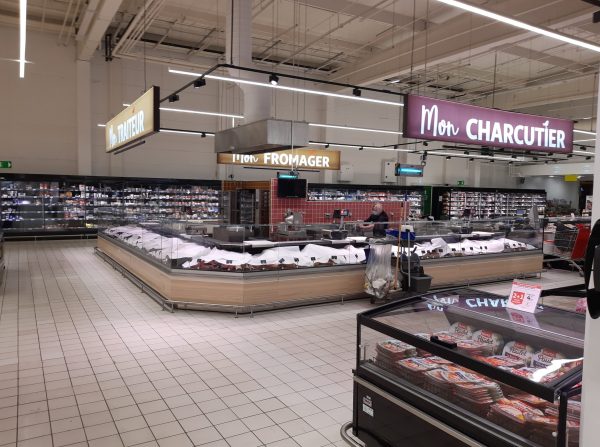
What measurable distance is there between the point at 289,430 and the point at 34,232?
1424cm

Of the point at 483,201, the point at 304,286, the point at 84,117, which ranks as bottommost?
the point at 304,286

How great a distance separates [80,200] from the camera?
50.2ft

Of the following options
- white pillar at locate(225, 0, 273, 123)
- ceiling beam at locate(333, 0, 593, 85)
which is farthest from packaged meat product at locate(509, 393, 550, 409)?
white pillar at locate(225, 0, 273, 123)

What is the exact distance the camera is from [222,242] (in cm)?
707

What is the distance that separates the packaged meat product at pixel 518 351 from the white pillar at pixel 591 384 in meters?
1.32

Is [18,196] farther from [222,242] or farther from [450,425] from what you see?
[450,425]

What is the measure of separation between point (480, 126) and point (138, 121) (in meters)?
4.75

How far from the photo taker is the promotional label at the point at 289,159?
1110cm

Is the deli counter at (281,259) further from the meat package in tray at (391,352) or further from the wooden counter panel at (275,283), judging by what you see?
the meat package in tray at (391,352)

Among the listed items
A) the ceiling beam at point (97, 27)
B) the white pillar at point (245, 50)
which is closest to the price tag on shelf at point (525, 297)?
the white pillar at point (245, 50)

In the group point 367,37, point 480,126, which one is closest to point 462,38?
point 367,37

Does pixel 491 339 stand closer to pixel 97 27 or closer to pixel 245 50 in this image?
pixel 245 50

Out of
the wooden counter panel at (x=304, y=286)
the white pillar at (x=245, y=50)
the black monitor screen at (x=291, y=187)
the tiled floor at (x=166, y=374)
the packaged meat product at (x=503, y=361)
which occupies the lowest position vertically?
the tiled floor at (x=166, y=374)

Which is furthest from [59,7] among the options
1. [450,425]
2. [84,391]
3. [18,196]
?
[450,425]
